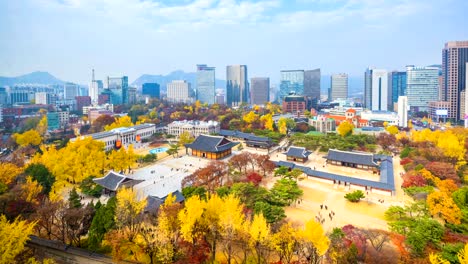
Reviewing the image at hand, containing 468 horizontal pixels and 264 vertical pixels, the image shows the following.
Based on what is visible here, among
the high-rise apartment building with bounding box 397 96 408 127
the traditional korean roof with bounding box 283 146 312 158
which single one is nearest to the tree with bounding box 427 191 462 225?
the traditional korean roof with bounding box 283 146 312 158

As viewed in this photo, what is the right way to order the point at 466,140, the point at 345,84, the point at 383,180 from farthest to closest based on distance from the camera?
the point at 345,84, the point at 466,140, the point at 383,180

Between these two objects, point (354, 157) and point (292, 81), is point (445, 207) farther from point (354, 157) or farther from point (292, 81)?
point (292, 81)

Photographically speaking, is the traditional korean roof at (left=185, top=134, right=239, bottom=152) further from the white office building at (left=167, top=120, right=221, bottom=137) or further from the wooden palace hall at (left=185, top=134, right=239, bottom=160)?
the white office building at (left=167, top=120, right=221, bottom=137)

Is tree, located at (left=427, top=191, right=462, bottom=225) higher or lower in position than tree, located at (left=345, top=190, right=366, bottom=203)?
higher

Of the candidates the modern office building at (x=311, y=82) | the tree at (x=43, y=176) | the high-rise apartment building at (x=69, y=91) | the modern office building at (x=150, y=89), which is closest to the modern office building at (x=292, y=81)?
the modern office building at (x=311, y=82)

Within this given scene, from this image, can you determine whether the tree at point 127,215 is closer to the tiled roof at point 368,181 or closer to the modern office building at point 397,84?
the tiled roof at point 368,181

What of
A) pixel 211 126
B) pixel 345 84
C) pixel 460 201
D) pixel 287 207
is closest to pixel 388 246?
pixel 460 201

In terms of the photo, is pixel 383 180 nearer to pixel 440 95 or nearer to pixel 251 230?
pixel 251 230
